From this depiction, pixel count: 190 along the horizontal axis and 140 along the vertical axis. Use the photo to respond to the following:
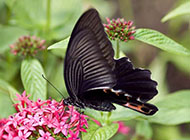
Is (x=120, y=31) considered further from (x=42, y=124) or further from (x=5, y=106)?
(x=5, y=106)

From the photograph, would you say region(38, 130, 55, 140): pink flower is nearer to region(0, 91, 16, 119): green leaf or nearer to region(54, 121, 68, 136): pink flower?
region(54, 121, 68, 136): pink flower

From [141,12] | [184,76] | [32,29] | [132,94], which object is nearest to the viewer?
[132,94]

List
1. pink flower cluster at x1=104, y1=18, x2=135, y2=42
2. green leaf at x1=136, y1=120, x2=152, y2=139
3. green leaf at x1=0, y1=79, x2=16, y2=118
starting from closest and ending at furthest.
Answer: pink flower cluster at x1=104, y1=18, x2=135, y2=42, green leaf at x1=136, y1=120, x2=152, y2=139, green leaf at x1=0, y1=79, x2=16, y2=118

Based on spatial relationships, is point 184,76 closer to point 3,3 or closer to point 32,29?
point 32,29

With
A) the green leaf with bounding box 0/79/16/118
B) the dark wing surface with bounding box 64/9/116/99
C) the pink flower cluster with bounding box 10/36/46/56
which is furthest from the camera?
the green leaf with bounding box 0/79/16/118

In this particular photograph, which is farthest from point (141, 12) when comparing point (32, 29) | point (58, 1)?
point (32, 29)

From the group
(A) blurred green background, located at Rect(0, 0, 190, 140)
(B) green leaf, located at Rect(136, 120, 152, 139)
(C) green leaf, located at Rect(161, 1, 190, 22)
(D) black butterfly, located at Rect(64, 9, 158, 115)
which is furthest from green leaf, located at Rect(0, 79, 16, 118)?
(C) green leaf, located at Rect(161, 1, 190, 22)
